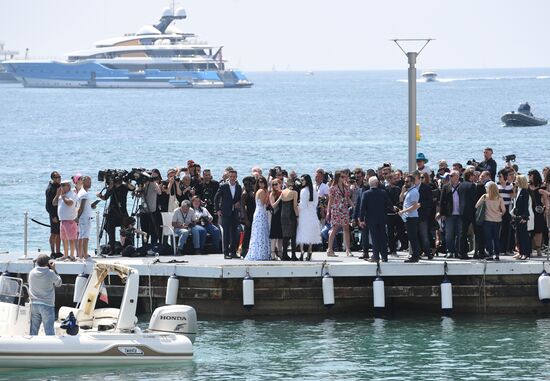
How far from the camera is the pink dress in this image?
69.8 ft

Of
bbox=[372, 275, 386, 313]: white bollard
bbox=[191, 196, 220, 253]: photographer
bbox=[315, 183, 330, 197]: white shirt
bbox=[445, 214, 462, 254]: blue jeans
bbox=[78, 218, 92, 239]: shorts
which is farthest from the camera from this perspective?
bbox=[315, 183, 330, 197]: white shirt

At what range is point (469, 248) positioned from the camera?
22.3 meters

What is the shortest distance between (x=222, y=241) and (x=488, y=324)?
15.6ft

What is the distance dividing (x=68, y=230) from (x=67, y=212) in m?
0.34

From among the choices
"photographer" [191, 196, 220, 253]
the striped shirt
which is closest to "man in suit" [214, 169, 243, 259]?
"photographer" [191, 196, 220, 253]

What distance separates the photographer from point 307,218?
21062 millimetres

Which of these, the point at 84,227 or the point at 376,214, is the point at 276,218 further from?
the point at 84,227

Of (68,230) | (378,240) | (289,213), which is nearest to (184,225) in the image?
(68,230)

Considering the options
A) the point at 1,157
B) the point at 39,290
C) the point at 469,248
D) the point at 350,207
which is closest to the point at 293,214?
the point at 350,207

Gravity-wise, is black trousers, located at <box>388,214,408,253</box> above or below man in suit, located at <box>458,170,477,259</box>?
below

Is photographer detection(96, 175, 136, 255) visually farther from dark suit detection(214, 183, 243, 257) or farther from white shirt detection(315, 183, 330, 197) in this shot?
white shirt detection(315, 183, 330, 197)

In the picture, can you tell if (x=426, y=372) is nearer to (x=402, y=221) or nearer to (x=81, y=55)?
(x=402, y=221)

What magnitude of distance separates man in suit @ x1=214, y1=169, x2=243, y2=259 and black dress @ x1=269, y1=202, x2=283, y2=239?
0.64 metres

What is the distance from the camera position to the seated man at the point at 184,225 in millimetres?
21875
